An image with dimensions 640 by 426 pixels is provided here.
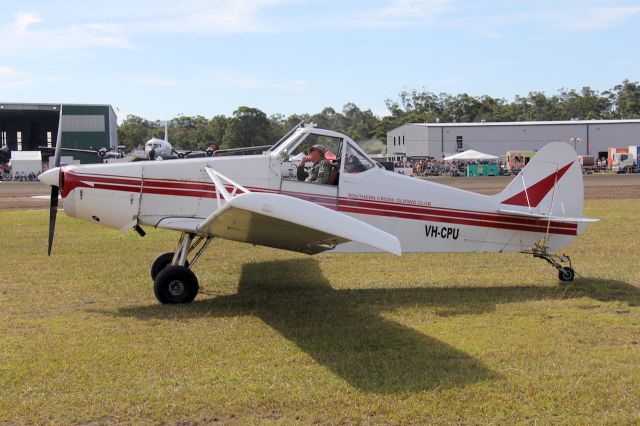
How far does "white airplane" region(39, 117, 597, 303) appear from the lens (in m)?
8.41

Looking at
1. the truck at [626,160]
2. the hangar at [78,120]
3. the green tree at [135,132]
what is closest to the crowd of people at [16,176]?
the hangar at [78,120]

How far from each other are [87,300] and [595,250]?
9.20m

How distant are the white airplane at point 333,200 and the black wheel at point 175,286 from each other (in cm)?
1

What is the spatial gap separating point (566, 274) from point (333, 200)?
11.7 ft

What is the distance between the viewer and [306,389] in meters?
5.13

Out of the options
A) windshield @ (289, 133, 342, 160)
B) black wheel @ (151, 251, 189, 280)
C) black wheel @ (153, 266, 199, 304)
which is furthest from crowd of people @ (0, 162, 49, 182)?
black wheel @ (153, 266, 199, 304)

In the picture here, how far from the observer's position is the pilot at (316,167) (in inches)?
351

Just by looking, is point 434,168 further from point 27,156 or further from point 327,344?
point 327,344

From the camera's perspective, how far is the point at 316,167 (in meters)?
8.94

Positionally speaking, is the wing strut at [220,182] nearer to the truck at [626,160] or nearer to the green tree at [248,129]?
the green tree at [248,129]

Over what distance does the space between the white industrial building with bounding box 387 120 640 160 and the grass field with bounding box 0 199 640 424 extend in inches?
2789

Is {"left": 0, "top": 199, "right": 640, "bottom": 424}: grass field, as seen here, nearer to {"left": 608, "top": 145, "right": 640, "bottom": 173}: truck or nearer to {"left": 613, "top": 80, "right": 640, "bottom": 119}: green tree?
{"left": 608, "top": 145, "right": 640, "bottom": 173}: truck

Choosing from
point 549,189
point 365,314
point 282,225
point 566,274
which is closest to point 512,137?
point 549,189

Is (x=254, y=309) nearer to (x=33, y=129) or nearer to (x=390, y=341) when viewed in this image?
(x=390, y=341)
